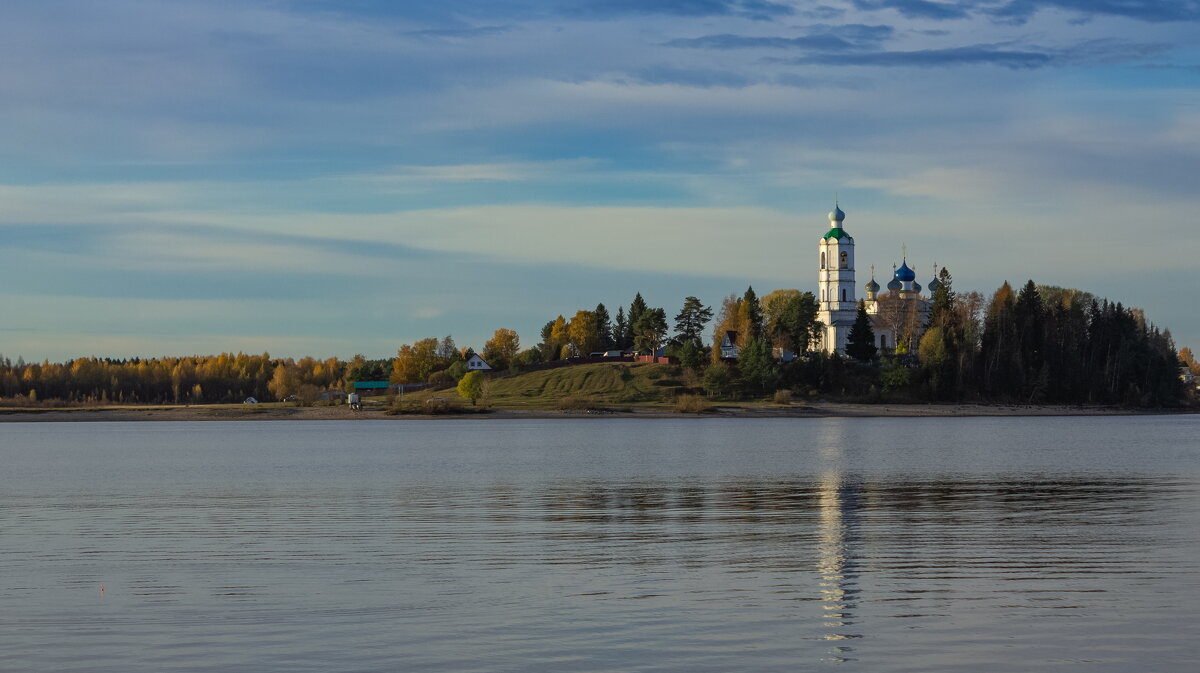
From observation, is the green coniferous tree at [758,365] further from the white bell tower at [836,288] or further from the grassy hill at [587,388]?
the white bell tower at [836,288]

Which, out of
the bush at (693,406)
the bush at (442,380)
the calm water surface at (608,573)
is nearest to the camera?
the calm water surface at (608,573)

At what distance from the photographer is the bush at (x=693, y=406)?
511ft

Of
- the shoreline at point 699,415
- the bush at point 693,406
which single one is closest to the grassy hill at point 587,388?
the shoreline at point 699,415

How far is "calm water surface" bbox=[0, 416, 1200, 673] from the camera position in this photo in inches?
720

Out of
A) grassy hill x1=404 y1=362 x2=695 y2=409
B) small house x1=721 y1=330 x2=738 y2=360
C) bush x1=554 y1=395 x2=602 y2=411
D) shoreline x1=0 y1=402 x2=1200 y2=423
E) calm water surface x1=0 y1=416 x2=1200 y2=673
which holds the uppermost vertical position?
small house x1=721 y1=330 x2=738 y2=360

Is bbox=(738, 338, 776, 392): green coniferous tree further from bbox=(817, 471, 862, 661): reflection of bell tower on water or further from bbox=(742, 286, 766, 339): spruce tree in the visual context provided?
bbox=(817, 471, 862, 661): reflection of bell tower on water

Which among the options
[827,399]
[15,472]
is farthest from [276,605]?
[827,399]

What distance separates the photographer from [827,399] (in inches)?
6432

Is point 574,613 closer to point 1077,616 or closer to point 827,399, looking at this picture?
point 1077,616

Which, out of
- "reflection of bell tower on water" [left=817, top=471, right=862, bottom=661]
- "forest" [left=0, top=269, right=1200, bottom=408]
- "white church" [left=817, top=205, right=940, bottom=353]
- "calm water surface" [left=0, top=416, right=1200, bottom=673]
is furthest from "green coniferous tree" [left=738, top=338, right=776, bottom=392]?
"reflection of bell tower on water" [left=817, top=471, right=862, bottom=661]

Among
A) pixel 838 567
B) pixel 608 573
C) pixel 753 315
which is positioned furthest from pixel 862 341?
pixel 608 573

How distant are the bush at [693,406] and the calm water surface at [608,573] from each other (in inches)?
3932

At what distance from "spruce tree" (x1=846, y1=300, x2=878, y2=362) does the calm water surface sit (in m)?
119

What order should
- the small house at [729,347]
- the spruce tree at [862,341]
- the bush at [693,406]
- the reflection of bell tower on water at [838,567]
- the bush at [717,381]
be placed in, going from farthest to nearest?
the small house at [729,347] → the spruce tree at [862,341] → the bush at [717,381] → the bush at [693,406] → the reflection of bell tower on water at [838,567]
